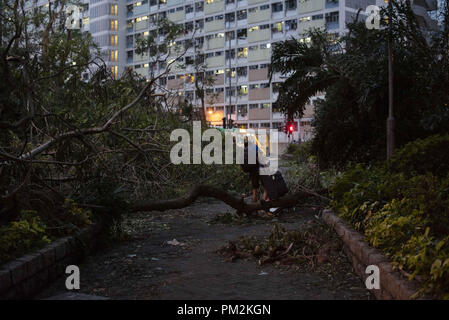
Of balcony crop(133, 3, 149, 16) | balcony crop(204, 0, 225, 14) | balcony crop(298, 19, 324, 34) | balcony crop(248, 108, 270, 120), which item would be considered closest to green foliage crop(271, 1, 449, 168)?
balcony crop(298, 19, 324, 34)

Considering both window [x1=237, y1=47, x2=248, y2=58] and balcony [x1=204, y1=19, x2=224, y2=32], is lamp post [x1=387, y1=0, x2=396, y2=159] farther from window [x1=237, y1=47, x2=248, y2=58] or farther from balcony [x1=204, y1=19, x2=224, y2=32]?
balcony [x1=204, y1=19, x2=224, y2=32]

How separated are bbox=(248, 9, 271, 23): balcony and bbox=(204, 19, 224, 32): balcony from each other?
16.9ft

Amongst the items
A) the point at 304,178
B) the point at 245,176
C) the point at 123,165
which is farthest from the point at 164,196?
the point at 245,176

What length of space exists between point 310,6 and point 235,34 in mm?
12851

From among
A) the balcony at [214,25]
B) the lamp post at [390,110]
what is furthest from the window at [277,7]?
the lamp post at [390,110]

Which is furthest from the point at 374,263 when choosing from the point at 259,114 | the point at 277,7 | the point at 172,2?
the point at 172,2

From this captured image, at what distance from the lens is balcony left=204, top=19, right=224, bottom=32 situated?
71375 mm

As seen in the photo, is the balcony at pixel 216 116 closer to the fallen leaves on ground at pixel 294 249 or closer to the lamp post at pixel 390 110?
the lamp post at pixel 390 110

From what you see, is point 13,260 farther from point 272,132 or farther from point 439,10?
point 272,132

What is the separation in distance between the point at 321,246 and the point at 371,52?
306 inches

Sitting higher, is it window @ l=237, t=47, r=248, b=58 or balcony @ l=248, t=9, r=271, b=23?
balcony @ l=248, t=9, r=271, b=23

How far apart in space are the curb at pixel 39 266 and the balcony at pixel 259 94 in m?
58.3

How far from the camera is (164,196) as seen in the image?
1194 cm
